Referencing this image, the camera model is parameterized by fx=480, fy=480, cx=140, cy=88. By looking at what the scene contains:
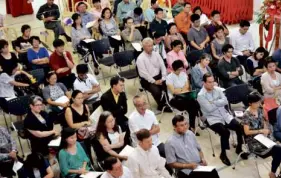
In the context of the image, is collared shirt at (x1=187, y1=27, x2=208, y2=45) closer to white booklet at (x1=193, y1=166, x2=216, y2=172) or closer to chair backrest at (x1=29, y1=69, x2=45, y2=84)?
chair backrest at (x1=29, y1=69, x2=45, y2=84)

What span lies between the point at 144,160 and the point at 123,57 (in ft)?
10.6

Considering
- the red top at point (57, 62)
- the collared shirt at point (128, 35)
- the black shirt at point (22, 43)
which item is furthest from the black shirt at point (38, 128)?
the collared shirt at point (128, 35)

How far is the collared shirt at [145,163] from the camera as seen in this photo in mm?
4992

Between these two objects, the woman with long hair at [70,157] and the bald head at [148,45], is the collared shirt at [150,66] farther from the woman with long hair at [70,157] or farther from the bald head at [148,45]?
the woman with long hair at [70,157]

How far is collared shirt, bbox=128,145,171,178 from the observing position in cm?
499

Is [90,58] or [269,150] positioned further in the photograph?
[90,58]

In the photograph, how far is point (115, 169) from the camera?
4574 mm

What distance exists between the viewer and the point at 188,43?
8852 millimetres

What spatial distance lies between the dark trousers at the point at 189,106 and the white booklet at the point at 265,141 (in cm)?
111

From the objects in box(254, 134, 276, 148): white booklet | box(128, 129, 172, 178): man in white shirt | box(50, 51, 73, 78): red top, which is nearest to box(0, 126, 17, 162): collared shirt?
box(128, 129, 172, 178): man in white shirt

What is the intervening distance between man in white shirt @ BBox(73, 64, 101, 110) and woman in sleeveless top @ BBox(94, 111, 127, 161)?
133cm

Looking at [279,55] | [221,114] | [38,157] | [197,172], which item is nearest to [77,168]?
[38,157]

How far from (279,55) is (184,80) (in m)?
1.79

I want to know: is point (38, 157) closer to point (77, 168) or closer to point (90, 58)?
point (77, 168)
